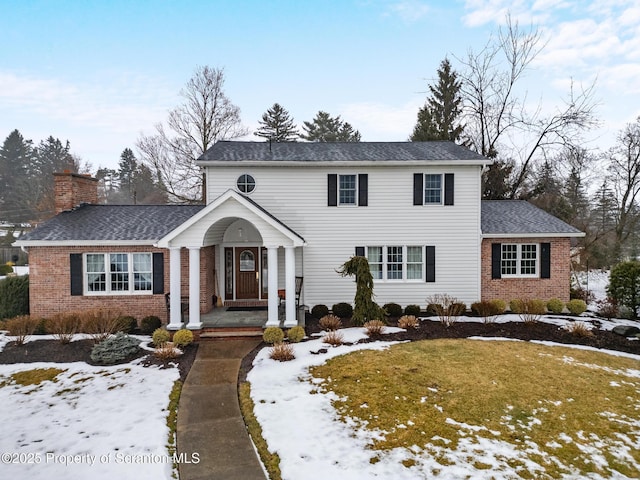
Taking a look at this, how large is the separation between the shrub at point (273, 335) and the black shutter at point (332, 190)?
5822mm

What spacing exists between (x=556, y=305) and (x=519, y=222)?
371 cm

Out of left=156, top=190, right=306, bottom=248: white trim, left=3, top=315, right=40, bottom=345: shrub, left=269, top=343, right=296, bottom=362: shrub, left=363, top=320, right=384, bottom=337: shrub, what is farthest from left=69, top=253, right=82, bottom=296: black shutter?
left=363, top=320, right=384, bottom=337: shrub

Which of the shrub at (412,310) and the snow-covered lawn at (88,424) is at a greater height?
the shrub at (412,310)

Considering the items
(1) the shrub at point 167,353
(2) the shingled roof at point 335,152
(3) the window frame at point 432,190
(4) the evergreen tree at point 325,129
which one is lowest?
(1) the shrub at point 167,353

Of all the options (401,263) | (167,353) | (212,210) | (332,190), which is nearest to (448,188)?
(401,263)

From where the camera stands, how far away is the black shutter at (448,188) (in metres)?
14.5

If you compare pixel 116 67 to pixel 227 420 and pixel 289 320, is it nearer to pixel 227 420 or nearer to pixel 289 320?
pixel 289 320

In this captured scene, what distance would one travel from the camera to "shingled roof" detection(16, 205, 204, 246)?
12.9 m

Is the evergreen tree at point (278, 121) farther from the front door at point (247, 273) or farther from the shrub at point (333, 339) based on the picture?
the shrub at point (333, 339)

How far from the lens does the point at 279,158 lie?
14.4m

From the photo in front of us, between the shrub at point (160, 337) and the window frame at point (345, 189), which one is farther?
the window frame at point (345, 189)

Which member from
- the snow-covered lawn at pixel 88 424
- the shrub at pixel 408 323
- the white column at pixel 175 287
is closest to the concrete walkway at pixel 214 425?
the snow-covered lawn at pixel 88 424

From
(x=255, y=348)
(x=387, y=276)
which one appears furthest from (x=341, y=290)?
(x=255, y=348)

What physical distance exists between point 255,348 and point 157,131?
21.5 metres
